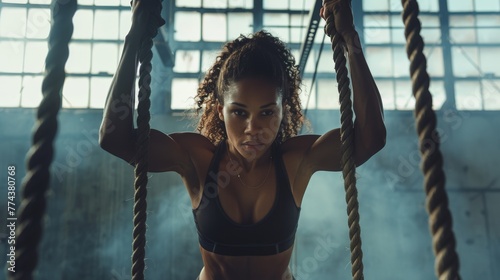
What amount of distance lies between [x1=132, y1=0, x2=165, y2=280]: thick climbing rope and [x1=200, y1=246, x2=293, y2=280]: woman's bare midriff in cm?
67

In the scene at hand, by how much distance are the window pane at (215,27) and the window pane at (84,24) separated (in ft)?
6.11

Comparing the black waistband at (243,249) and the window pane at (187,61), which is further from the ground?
the window pane at (187,61)

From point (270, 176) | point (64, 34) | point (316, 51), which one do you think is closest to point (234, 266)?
point (270, 176)

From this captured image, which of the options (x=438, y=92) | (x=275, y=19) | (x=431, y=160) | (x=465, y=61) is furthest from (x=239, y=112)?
(x=465, y=61)

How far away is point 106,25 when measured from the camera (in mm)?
6770

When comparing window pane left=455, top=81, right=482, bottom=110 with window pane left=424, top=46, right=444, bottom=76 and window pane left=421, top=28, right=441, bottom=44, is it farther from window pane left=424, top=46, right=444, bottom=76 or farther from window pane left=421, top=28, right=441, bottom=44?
window pane left=421, top=28, right=441, bottom=44

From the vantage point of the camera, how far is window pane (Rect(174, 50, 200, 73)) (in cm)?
676

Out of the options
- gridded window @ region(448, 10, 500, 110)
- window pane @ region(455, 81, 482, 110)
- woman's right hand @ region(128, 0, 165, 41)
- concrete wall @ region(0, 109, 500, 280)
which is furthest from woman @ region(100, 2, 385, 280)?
gridded window @ region(448, 10, 500, 110)

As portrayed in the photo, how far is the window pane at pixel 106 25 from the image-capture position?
6691 mm

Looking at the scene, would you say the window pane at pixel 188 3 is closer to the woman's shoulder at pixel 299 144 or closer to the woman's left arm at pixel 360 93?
the woman's shoulder at pixel 299 144

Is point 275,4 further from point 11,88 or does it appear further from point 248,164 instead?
point 248,164

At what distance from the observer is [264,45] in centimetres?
162

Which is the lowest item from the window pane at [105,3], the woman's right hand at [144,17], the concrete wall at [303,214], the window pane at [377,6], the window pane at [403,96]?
the concrete wall at [303,214]

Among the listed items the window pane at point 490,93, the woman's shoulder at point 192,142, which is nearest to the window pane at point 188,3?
the window pane at point 490,93
